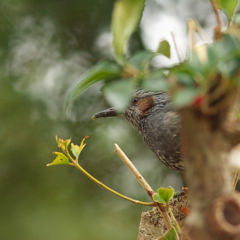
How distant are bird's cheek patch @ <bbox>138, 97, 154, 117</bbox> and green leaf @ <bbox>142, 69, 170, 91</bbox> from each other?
118 cm

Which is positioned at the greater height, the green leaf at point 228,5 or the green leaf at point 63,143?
the green leaf at point 228,5

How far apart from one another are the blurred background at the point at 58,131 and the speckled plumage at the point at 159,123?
4.64 feet

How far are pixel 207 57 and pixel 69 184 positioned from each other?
113 inches

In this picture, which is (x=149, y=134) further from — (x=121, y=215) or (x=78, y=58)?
(x=78, y=58)

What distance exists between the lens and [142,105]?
1640 millimetres

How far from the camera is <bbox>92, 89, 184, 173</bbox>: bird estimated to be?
1327 millimetres

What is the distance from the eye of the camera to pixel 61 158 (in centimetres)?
90

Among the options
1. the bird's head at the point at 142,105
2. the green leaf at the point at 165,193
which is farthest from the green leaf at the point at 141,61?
the bird's head at the point at 142,105

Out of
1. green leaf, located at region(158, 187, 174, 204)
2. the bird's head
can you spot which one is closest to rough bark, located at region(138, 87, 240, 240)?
green leaf, located at region(158, 187, 174, 204)

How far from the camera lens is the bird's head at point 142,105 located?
1.58 meters

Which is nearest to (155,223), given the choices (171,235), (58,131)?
(171,235)

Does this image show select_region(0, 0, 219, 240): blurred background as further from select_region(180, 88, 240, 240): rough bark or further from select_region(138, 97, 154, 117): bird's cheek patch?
select_region(180, 88, 240, 240): rough bark

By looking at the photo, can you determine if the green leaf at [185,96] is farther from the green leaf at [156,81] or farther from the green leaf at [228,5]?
the green leaf at [228,5]

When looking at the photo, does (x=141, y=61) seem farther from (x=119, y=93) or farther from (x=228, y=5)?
(x=228, y=5)
